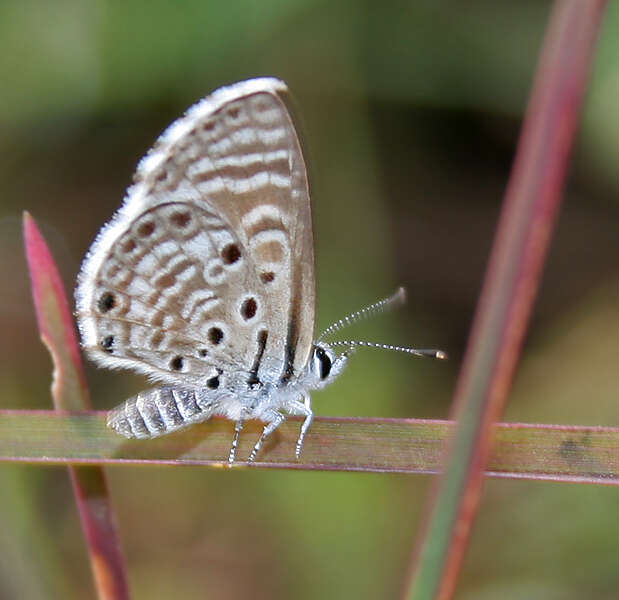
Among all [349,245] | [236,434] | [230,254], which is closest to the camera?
[236,434]

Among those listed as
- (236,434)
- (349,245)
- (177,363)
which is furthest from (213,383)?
(349,245)

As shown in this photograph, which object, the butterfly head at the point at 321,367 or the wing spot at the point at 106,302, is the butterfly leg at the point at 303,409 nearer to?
the butterfly head at the point at 321,367

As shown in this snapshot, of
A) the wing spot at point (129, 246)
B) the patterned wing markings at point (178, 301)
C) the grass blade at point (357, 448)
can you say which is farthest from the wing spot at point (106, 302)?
the grass blade at point (357, 448)

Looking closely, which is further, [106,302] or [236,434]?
[106,302]

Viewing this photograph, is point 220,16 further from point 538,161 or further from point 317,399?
point 538,161

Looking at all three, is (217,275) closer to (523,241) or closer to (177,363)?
(177,363)

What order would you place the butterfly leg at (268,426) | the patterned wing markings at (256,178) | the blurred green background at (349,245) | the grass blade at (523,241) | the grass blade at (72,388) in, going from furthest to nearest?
the blurred green background at (349,245) → the patterned wing markings at (256,178) → the butterfly leg at (268,426) → the grass blade at (72,388) → the grass blade at (523,241)
